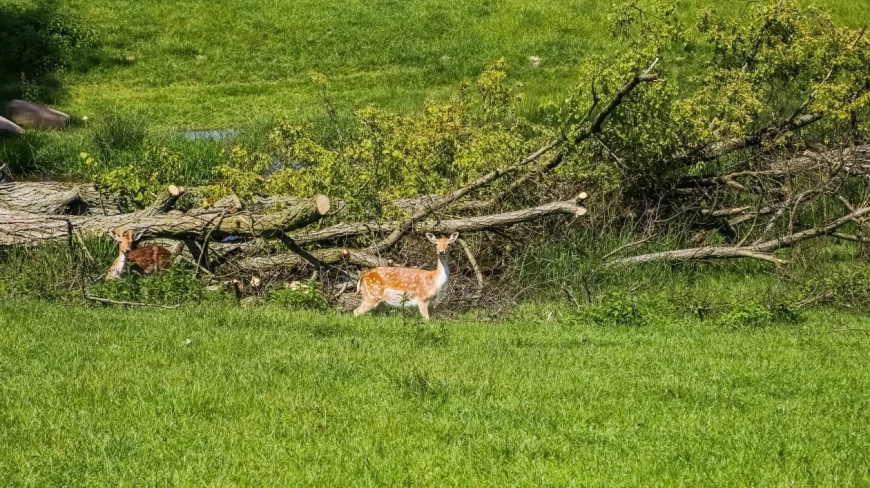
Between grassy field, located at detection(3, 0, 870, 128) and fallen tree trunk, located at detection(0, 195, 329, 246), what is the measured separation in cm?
1136

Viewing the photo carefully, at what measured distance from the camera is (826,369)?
944cm

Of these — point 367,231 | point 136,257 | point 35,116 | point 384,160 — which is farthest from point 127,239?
point 35,116

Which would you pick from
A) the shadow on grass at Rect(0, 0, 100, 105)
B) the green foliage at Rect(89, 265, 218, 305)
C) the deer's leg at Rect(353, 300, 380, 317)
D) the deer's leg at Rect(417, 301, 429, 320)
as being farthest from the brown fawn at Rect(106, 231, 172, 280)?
the shadow on grass at Rect(0, 0, 100, 105)

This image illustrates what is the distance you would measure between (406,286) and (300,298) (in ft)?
4.05

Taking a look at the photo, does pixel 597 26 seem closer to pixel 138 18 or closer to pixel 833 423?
pixel 138 18

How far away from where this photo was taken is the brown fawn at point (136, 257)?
13.5m

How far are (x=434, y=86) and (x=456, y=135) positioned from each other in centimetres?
1285

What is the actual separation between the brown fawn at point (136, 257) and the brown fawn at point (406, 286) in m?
2.95

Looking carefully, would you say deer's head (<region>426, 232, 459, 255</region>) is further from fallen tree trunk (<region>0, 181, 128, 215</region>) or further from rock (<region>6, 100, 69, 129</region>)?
rock (<region>6, 100, 69, 129</region>)

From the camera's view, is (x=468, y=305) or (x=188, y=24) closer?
(x=468, y=305)

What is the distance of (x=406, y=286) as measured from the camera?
42.2 ft

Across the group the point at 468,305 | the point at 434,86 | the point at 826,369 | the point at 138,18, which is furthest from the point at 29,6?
the point at 826,369

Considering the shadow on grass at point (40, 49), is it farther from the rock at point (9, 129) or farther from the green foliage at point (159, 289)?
the green foliage at point (159, 289)

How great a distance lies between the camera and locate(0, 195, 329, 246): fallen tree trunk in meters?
13.0
